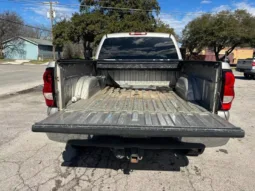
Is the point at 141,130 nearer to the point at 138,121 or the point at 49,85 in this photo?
the point at 138,121

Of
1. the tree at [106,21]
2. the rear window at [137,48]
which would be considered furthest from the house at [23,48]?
the rear window at [137,48]

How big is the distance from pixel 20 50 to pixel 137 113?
172 ft

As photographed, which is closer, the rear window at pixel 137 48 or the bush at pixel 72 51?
the rear window at pixel 137 48

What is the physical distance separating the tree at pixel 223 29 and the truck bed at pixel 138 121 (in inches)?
1125

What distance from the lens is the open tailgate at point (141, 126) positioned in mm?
2104

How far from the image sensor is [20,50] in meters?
47.9

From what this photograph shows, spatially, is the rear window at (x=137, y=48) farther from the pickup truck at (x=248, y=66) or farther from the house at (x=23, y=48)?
the house at (x=23, y=48)

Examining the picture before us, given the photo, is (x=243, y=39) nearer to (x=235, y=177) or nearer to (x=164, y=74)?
(x=164, y=74)

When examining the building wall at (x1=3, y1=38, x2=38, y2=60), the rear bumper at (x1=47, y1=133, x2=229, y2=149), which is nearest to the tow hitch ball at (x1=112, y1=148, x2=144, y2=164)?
the rear bumper at (x1=47, y1=133, x2=229, y2=149)

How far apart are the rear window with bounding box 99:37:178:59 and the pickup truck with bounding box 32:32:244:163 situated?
55cm

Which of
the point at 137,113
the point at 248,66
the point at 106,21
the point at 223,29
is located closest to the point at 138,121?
the point at 137,113

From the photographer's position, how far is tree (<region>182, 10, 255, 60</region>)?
2780 cm

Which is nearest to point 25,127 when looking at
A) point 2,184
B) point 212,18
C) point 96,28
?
point 2,184

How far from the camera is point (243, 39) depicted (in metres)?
28.9
